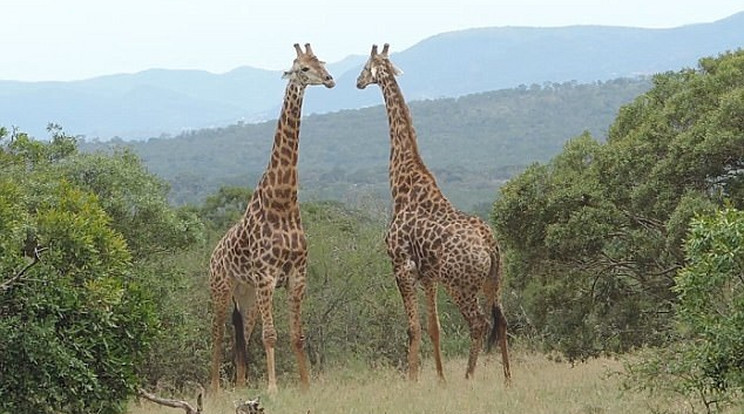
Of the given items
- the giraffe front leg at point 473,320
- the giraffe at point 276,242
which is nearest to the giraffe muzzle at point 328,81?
the giraffe at point 276,242

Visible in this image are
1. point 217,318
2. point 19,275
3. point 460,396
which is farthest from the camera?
point 217,318

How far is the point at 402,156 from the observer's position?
12.3 meters

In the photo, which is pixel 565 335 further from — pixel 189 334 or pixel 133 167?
pixel 133 167

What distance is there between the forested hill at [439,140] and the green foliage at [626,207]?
67309 mm

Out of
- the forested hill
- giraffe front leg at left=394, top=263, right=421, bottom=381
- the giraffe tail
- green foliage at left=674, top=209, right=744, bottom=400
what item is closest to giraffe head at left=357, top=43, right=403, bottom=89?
giraffe front leg at left=394, top=263, right=421, bottom=381

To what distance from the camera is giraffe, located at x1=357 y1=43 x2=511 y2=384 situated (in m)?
11.4

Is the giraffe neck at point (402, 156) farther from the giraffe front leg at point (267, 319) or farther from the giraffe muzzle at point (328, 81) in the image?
the giraffe front leg at point (267, 319)

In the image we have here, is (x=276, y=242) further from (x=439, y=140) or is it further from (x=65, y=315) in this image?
(x=439, y=140)

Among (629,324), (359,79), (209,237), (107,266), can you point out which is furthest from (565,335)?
(209,237)

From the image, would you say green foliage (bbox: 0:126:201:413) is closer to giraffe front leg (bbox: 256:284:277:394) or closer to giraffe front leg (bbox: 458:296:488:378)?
giraffe front leg (bbox: 256:284:277:394)

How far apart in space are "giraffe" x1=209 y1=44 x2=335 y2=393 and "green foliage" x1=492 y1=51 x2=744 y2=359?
2.42m

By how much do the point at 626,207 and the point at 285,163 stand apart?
3.56 metres

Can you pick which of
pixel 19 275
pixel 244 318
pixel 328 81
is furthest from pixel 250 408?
pixel 244 318

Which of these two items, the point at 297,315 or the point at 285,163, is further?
the point at 285,163
